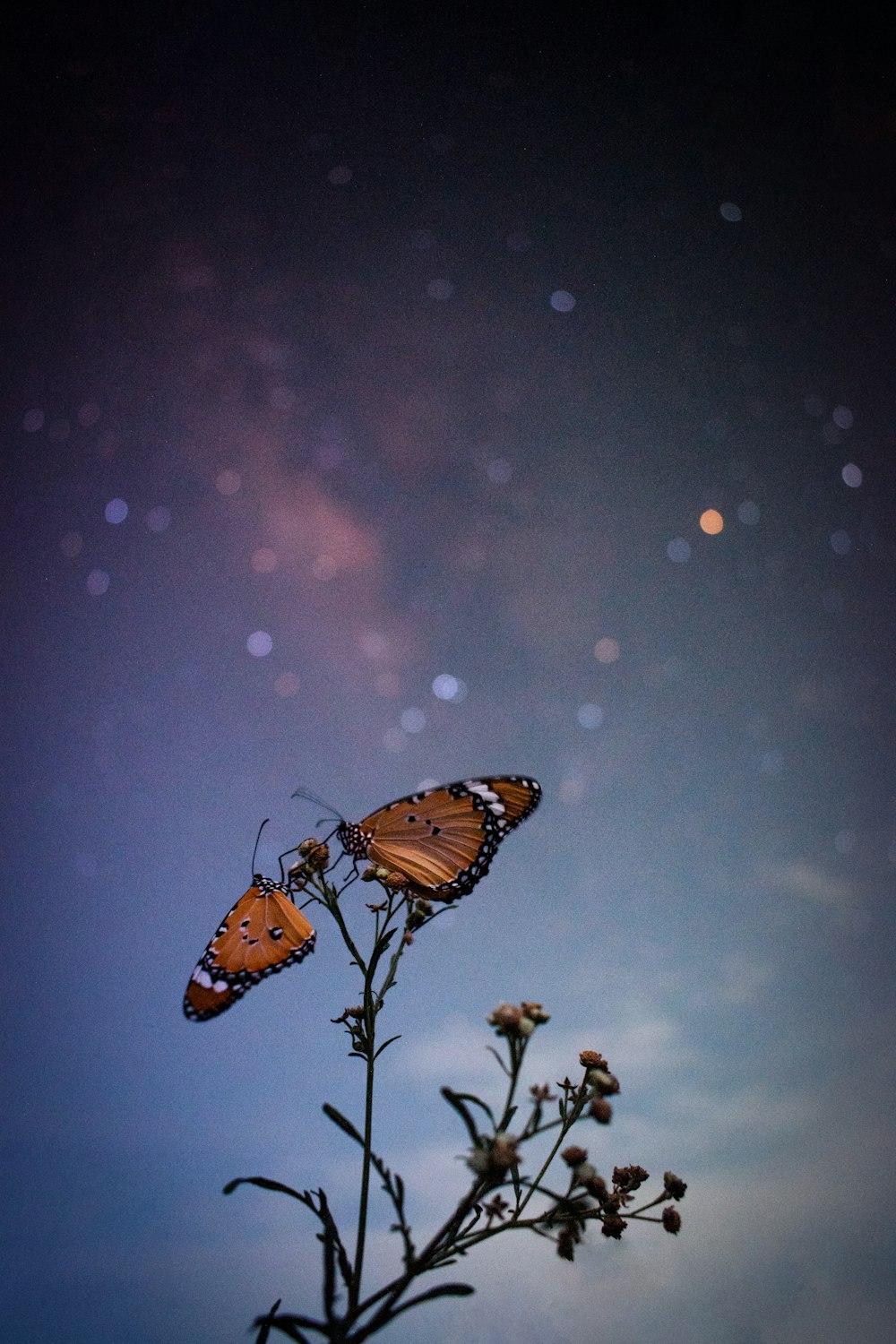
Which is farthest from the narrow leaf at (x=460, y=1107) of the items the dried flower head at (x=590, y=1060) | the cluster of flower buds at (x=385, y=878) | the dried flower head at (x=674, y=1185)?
the dried flower head at (x=674, y=1185)

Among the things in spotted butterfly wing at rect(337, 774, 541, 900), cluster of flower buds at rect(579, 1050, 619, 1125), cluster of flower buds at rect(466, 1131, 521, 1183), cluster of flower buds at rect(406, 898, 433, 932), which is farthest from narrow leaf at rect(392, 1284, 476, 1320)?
spotted butterfly wing at rect(337, 774, 541, 900)

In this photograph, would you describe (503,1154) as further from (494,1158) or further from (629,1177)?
(629,1177)

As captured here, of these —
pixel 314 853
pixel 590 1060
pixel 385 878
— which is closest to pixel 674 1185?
pixel 590 1060

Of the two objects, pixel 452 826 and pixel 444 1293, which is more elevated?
pixel 452 826

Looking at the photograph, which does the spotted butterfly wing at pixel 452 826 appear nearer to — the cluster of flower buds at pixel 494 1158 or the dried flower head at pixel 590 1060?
the dried flower head at pixel 590 1060

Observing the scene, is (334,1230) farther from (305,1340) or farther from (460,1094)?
(460,1094)

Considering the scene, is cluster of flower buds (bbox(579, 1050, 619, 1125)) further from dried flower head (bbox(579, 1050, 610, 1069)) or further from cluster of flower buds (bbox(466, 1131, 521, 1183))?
cluster of flower buds (bbox(466, 1131, 521, 1183))
